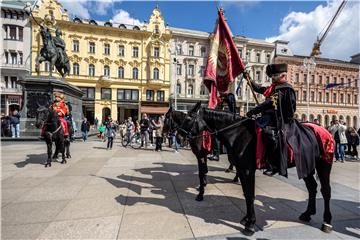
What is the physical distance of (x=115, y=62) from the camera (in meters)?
38.5

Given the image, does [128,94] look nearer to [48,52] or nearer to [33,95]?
[48,52]

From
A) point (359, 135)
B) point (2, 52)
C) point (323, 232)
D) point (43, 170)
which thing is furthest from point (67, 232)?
point (2, 52)

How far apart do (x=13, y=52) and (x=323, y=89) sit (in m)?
59.5

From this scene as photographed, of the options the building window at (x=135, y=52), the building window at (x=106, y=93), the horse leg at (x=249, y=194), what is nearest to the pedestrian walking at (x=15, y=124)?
the horse leg at (x=249, y=194)

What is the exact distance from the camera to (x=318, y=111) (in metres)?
47.0

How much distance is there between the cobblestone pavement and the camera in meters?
3.44

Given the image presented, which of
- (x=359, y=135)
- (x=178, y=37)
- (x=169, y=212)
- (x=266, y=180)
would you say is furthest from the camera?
(x=178, y=37)

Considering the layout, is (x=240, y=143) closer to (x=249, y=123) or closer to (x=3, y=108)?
(x=249, y=123)

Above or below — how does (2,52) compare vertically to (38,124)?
above

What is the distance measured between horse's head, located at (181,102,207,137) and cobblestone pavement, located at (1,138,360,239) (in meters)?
1.55

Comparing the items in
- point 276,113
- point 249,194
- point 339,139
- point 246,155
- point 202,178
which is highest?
point 276,113

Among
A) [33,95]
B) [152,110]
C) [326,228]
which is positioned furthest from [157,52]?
[326,228]

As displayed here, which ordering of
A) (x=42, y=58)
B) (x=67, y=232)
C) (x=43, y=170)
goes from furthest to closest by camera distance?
(x=42, y=58)
(x=43, y=170)
(x=67, y=232)

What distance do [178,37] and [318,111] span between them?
34.1 m
